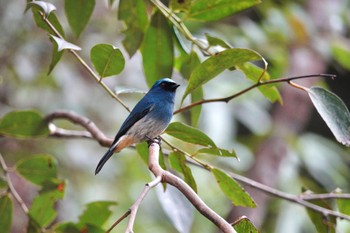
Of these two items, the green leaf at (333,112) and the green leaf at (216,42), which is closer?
the green leaf at (333,112)

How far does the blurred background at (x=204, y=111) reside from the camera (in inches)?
128

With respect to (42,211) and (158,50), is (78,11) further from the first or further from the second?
(42,211)

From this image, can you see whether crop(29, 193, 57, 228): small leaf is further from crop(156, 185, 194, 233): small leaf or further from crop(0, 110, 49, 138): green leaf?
crop(156, 185, 194, 233): small leaf

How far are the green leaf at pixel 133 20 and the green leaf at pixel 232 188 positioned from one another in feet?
1.48

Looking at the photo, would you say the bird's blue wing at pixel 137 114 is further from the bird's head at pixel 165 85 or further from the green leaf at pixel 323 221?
the green leaf at pixel 323 221

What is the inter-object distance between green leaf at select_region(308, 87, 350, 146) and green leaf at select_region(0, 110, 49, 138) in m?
0.91

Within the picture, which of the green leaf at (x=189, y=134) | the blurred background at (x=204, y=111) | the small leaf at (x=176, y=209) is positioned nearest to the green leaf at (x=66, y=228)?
the small leaf at (x=176, y=209)

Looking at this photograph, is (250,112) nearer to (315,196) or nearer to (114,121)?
(114,121)

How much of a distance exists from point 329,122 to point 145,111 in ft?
2.44

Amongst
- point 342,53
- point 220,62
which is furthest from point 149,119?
point 342,53

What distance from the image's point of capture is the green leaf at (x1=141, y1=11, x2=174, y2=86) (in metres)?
1.75

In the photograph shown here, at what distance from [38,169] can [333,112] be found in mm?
922

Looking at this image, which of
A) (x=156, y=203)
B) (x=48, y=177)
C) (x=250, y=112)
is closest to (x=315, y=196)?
(x=48, y=177)

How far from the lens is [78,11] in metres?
1.77
